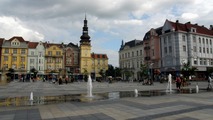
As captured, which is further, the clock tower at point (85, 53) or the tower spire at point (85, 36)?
the tower spire at point (85, 36)

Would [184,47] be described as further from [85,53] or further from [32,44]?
[32,44]

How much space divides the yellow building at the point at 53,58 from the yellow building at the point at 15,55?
843cm

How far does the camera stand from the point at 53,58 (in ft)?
279

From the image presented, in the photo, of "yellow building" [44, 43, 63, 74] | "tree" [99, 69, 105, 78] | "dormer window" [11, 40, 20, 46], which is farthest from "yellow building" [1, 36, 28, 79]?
"tree" [99, 69, 105, 78]

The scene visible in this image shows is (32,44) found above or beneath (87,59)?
above

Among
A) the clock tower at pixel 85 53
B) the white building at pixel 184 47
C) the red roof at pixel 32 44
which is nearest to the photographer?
the white building at pixel 184 47

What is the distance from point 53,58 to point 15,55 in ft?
48.2

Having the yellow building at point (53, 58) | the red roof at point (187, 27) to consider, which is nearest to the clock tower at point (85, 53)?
the yellow building at point (53, 58)

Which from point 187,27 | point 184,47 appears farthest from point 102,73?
point 187,27

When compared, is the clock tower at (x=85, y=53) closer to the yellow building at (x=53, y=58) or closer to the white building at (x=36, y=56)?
the yellow building at (x=53, y=58)

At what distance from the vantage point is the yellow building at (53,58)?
83.8 metres

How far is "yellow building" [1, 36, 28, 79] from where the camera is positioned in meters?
→ 77.2

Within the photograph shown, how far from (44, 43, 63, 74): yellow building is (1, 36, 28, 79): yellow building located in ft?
27.7

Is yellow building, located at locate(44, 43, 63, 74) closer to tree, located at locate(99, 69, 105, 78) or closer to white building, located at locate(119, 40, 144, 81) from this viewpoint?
tree, located at locate(99, 69, 105, 78)
